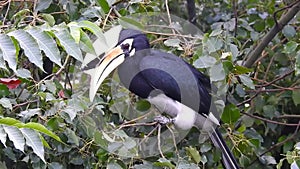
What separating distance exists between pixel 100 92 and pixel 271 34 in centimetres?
70

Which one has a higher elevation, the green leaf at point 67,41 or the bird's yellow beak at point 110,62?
the green leaf at point 67,41

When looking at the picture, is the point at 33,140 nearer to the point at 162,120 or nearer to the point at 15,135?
the point at 15,135

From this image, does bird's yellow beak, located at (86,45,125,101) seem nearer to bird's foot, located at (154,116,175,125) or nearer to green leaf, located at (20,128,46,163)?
bird's foot, located at (154,116,175,125)

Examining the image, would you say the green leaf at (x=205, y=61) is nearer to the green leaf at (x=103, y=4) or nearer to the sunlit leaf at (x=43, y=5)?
the green leaf at (x=103, y=4)

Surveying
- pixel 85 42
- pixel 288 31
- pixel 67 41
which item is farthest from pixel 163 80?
pixel 67 41

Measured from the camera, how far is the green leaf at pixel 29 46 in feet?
3.68

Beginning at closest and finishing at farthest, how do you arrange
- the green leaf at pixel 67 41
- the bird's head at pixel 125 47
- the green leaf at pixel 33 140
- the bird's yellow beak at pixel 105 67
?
1. the green leaf at pixel 33 140
2. the green leaf at pixel 67 41
3. the bird's yellow beak at pixel 105 67
4. the bird's head at pixel 125 47

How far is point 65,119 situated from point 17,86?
0.89ft

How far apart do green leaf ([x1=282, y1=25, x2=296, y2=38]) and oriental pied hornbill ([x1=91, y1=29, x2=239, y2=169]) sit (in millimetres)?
411

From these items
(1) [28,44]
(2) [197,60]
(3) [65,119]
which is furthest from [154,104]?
(1) [28,44]

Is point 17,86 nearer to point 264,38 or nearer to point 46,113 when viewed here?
point 46,113

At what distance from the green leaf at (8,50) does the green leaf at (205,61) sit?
0.57 meters

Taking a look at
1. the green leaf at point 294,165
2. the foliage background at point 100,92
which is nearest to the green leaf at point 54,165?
the foliage background at point 100,92

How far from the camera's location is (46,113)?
1.46 metres
